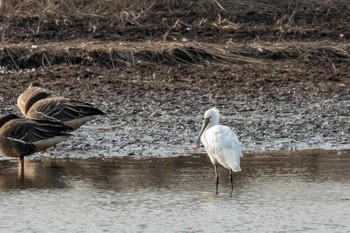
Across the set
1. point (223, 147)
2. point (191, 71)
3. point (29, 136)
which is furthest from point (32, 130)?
point (191, 71)

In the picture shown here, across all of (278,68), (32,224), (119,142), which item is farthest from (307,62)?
(32,224)

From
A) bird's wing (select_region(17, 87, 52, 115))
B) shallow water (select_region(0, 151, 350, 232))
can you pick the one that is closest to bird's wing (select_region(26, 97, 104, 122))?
bird's wing (select_region(17, 87, 52, 115))

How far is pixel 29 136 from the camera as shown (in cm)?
1233

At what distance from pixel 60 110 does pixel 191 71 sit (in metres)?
4.10

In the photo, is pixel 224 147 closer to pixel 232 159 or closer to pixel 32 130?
pixel 232 159

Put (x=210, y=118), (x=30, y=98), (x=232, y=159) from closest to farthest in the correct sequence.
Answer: (x=232, y=159)
(x=210, y=118)
(x=30, y=98)

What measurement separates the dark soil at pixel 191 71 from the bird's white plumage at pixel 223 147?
1.88 m

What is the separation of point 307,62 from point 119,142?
5487 millimetres

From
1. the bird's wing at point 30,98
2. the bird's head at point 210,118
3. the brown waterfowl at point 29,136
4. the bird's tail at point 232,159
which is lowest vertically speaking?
the bird's tail at point 232,159

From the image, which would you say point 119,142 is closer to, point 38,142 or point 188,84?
point 38,142

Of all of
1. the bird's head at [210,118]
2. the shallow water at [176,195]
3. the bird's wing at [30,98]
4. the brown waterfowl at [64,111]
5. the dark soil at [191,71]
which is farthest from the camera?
the bird's wing at [30,98]

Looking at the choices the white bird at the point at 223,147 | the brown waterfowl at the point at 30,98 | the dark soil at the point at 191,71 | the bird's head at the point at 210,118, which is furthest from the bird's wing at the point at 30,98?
the white bird at the point at 223,147

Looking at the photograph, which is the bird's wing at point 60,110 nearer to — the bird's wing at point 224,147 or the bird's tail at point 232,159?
the bird's wing at point 224,147

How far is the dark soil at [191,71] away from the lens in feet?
45.8
